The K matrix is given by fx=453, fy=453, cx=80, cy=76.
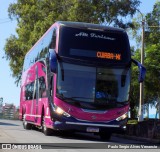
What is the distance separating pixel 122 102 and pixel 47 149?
189 inches

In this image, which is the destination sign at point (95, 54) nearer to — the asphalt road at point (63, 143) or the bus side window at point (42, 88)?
the bus side window at point (42, 88)

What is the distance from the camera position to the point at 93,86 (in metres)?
16.6

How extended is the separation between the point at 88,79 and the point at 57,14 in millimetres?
23398

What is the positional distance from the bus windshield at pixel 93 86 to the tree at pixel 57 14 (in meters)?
20.9

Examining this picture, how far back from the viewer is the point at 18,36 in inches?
1768

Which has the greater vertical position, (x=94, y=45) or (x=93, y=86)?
(x=94, y=45)

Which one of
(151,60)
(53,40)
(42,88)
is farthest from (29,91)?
(151,60)

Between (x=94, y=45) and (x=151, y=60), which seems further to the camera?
(x=151, y=60)

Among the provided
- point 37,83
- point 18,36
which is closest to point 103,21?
point 18,36

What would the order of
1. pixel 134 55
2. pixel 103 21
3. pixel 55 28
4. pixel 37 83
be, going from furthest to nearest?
pixel 134 55
pixel 103 21
pixel 37 83
pixel 55 28

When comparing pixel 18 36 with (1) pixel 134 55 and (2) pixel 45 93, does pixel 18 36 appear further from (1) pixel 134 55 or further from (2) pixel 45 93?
(2) pixel 45 93

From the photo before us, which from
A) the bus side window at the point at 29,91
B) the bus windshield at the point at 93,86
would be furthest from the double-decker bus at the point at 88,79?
the bus side window at the point at 29,91

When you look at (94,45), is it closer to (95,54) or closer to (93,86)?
(95,54)

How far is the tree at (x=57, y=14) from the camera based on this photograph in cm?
3772
